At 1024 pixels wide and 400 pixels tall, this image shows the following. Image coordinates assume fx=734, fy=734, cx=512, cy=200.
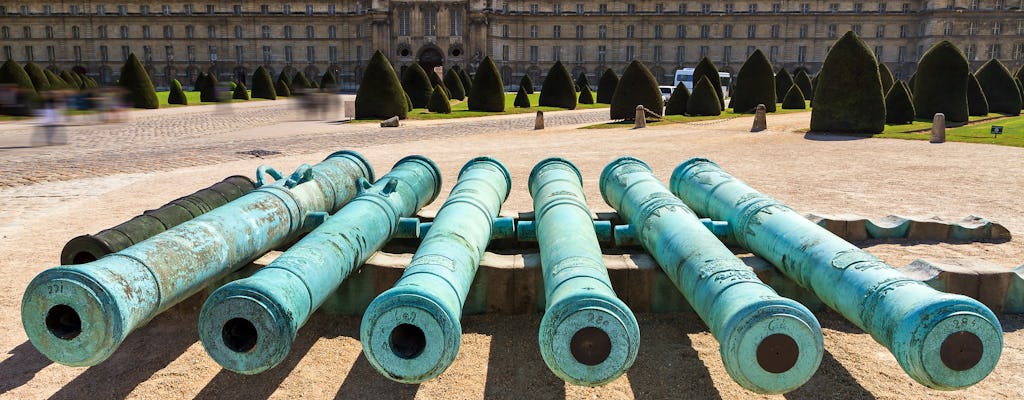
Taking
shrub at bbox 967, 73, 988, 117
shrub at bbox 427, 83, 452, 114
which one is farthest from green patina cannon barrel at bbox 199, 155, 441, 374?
shrub at bbox 967, 73, 988, 117

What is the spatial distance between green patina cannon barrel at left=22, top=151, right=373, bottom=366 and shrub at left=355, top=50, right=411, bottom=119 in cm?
1931

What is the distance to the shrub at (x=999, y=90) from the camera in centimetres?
2509

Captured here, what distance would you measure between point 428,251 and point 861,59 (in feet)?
54.9

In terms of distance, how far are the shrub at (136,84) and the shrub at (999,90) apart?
100 feet

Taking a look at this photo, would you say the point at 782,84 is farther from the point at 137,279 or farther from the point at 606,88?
the point at 137,279

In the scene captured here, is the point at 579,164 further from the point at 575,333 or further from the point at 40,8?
the point at 40,8

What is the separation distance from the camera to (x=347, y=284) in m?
4.22

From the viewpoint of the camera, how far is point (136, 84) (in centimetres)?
2864

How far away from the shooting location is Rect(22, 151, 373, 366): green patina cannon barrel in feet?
8.79

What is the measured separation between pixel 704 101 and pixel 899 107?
610 cm

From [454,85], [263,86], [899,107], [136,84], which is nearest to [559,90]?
[454,85]

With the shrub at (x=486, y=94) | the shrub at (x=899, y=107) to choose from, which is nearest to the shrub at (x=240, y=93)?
the shrub at (x=486, y=94)

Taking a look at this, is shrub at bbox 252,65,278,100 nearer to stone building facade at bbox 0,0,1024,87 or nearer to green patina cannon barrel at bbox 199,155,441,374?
stone building facade at bbox 0,0,1024,87

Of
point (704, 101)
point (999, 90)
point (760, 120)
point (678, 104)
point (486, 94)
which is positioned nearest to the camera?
point (760, 120)
